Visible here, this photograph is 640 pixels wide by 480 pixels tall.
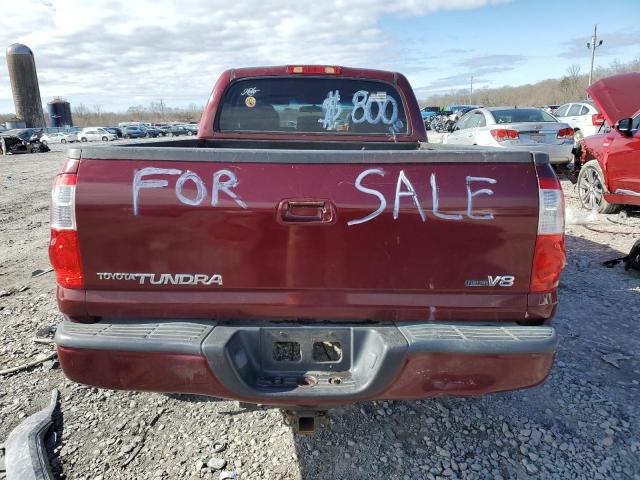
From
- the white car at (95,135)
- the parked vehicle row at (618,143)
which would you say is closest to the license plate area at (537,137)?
the parked vehicle row at (618,143)

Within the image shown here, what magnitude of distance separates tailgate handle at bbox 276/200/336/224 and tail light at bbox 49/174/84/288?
0.87 metres

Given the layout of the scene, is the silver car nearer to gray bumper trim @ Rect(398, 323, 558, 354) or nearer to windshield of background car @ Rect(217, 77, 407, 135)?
windshield of background car @ Rect(217, 77, 407, 135)

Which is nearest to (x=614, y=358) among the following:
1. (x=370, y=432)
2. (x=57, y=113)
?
(x=370, y=432)

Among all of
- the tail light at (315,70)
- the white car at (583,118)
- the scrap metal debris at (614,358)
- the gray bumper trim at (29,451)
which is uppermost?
the tail light at (315,70)

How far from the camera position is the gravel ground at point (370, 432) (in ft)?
8.16

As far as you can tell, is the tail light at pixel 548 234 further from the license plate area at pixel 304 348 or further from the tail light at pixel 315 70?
the tail light at pixel 315 70

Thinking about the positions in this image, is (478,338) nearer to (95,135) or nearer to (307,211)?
(307,211)

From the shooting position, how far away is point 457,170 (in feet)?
6.66

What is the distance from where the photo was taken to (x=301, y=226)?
2010mm

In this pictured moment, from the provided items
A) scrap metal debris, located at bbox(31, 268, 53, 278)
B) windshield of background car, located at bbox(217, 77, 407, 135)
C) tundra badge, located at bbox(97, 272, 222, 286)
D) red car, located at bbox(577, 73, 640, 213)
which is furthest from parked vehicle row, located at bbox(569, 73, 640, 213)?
scrap metal debris, located at bbox(31, 268, 53, 278)

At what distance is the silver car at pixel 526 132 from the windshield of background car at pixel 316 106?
6.41m

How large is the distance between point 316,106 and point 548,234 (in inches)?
98.4

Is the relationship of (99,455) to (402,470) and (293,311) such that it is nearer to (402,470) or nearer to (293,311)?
(293,311)

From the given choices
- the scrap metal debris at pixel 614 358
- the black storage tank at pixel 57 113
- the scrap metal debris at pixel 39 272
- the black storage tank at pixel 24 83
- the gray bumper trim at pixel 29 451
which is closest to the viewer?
the gray bumper trim at pixel 29 451
